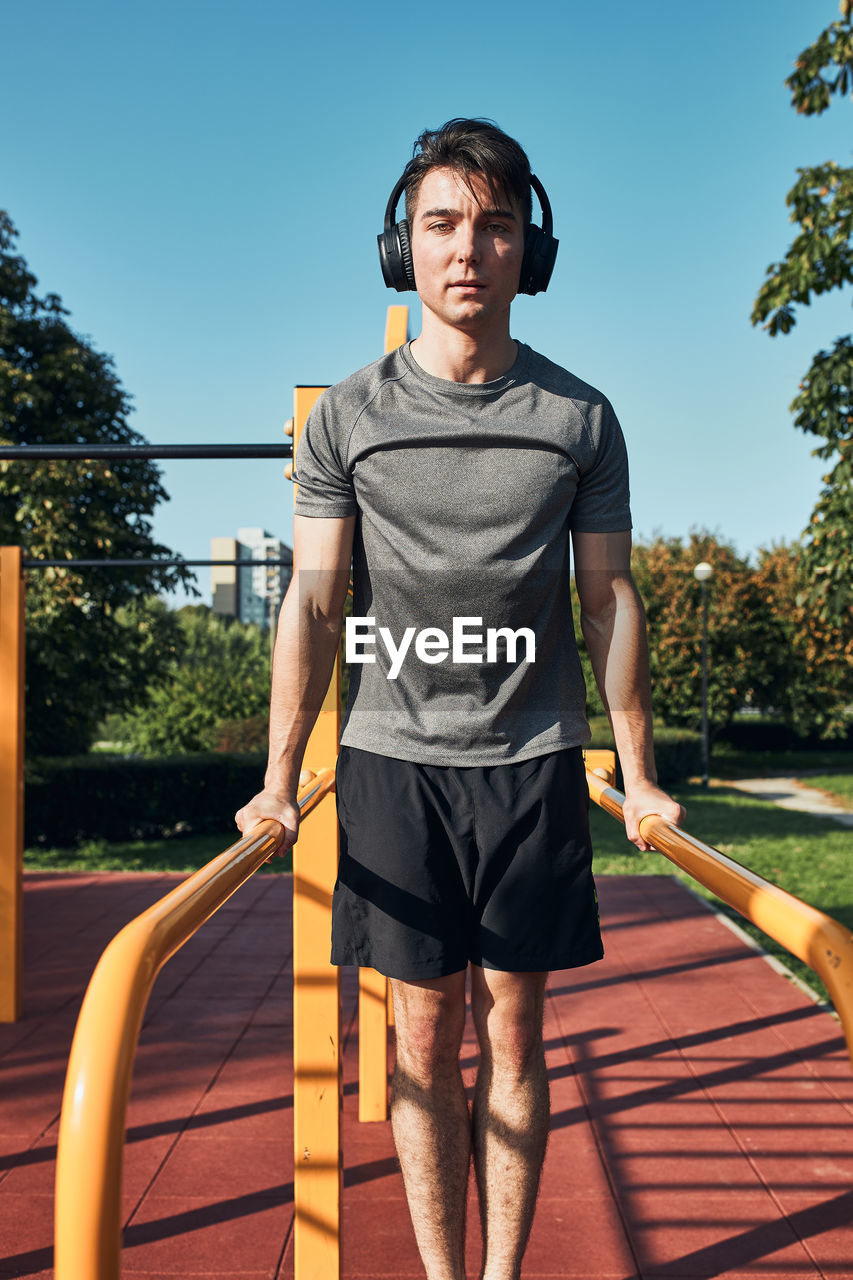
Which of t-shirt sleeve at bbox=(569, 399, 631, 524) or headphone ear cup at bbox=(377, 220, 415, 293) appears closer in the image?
t-shirt sleeve at bbox=(569, 399, 631, 524)

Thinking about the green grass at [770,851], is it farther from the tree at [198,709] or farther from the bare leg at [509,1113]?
the tree at [198,709]

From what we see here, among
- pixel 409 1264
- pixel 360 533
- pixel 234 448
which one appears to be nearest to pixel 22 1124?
pixel 409 1264

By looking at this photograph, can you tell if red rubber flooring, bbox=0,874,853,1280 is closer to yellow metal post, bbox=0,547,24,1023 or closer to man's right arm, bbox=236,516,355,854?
yellow metal post, bbox=0,547,24,1023

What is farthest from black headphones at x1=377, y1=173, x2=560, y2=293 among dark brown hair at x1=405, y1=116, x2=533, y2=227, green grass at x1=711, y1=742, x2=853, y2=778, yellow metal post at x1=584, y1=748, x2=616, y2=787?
green grass at x1=711, y1=742, x2=853, y2=778

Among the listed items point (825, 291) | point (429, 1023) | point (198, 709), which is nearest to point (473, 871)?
point (429, 1023)

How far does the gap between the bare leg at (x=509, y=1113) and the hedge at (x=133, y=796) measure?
9.09m

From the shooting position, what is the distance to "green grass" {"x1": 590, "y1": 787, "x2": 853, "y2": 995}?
6.78 m

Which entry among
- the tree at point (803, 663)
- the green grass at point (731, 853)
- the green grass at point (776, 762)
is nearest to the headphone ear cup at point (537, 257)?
the green grass at point (731, 853)

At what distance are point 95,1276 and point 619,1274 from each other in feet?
6.02

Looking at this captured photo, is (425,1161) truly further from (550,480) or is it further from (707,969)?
(707,969)

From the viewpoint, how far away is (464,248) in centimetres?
151

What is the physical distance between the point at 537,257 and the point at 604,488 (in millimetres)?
418

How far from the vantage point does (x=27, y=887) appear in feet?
22.5

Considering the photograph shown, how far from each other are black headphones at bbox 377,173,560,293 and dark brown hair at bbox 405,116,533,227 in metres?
0.10
